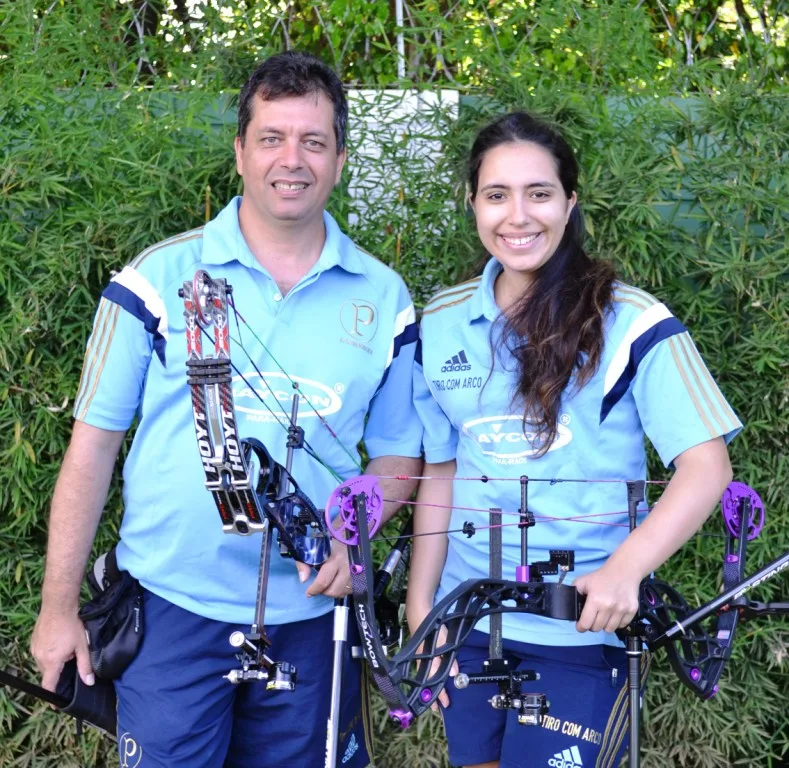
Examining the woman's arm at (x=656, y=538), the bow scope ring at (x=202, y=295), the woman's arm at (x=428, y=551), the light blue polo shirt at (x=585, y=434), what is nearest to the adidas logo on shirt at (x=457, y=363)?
the light blue polo shirt at (x=585, y=434)

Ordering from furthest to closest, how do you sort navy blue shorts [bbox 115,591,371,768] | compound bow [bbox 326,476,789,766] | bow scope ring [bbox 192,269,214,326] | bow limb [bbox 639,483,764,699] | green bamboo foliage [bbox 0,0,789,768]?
1. green bamboo foliage [bbox 0,0,789,768]
2. navy blue shorts [bbox 115,591,371,768]
3. bow limb [bbox 639,483,764,699]
4. compound bow [bbox 326,476,789,766]
5. bow scope ring [bbox 192,269,214,326]

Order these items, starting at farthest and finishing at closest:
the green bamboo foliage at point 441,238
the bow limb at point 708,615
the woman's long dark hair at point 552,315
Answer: the green bamboo foliage at point 441,238 → the woman's long dark hair at point 552,315 → the bow limb at point 708,615

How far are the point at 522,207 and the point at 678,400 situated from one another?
508 millimetres

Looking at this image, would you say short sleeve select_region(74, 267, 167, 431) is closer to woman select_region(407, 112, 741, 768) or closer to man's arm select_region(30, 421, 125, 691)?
man's arm select_region(30, 421, 125, 691)

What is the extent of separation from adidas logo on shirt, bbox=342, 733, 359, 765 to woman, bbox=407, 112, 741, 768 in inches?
12.3

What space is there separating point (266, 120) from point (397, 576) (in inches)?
47.0

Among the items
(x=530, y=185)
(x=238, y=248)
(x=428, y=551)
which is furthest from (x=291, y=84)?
(x=428, y=551)

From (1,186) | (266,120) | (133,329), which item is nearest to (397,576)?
(133,329)

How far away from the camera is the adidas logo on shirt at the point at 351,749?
257 cm

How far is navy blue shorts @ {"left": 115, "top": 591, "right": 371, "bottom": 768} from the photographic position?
95.4 inches

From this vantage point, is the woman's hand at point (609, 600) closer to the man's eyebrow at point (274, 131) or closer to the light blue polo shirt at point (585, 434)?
the light blue polo shirt at point (585, 434)

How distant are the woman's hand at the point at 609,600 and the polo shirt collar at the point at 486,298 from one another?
64 centimetres

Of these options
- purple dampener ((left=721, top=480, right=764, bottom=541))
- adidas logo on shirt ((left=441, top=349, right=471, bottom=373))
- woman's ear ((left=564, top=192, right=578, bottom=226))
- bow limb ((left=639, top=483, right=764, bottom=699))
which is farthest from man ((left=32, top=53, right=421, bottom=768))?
purple dampener ((left=721, top=480, right=764, bottom=541))

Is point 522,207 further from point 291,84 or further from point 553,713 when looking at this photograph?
point 553,713
